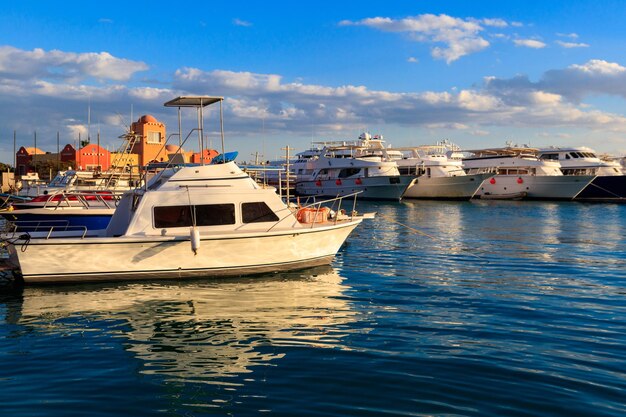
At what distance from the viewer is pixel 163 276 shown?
14055 millimetres

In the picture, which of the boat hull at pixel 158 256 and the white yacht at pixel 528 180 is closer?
the boat hull at pixel 158 256

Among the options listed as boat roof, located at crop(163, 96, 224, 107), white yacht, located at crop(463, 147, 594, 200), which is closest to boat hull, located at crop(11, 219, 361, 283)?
boat roof, located at crop(163, 96, 224, 107)

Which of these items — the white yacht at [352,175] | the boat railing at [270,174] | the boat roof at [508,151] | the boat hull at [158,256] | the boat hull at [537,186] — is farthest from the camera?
the boat roof at [508,151]

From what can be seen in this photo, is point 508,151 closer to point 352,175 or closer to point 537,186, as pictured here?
point 537,186

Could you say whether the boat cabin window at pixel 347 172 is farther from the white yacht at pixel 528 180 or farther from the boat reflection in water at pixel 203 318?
the boat reflection in water at pixel 203 318

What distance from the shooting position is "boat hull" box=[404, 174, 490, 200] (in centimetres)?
5828

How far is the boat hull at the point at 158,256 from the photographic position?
1316cm

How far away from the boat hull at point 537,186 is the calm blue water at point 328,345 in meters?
46.1

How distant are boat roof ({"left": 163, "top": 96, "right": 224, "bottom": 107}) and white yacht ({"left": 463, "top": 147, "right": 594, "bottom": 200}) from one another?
49082mm

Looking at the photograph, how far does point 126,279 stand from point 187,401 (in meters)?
7.56

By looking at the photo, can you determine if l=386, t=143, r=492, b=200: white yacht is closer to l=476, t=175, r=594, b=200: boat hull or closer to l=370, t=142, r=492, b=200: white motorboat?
l=370, t=142, r=492, b=200: white motorboat

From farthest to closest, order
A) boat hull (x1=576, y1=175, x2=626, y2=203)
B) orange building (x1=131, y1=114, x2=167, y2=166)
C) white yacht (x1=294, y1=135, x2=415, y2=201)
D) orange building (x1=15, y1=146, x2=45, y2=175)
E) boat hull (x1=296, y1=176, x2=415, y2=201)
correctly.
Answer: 1. orange building (x1=15, y1=146, x2=45, y2=175)
2. orange building (x1=131, y1=114, x2=167, y2=166)
3. boat hull (x1=576, y1=175, x2=626, y2=203)
4. white yacht (x1=294, y1=135, x2=415, y2=201)
5. boat hull (x1=296, y1=176, x2=415, y2=201)

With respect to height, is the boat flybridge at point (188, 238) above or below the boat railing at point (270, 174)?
below

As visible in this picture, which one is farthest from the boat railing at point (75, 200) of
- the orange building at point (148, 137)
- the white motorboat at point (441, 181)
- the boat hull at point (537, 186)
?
the orange building at point (148, 137)
